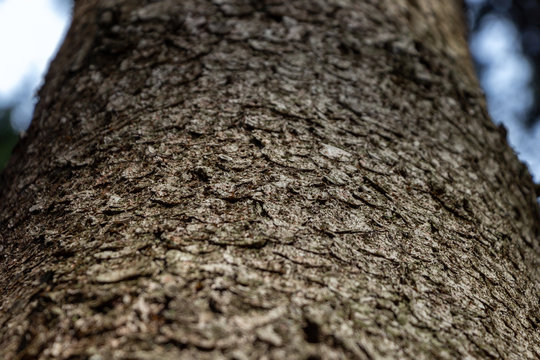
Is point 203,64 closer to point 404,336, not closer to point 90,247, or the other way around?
point 90,247

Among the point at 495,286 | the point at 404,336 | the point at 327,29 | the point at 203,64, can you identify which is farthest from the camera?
the point at 327,29

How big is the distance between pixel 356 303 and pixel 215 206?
1.13 feet

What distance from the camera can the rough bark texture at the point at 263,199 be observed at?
67cm

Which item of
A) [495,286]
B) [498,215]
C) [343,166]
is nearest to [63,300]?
[343,166]

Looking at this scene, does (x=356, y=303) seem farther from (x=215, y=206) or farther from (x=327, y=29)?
(x=327, y=29)

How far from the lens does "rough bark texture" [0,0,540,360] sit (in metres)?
0.67

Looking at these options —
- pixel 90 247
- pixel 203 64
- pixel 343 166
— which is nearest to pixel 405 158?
pixel 343 166

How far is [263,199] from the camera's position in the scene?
34.5 inches

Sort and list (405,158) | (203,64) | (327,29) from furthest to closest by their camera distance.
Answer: (327,29), (203,64), (405,158)

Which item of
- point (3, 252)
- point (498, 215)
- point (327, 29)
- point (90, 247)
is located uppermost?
point (327, 29)

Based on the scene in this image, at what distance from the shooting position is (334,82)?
1239 mm

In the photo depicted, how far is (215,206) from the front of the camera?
85 cm

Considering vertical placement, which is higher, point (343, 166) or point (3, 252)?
point (343, 166)

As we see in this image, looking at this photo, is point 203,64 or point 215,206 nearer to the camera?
point 215,206
